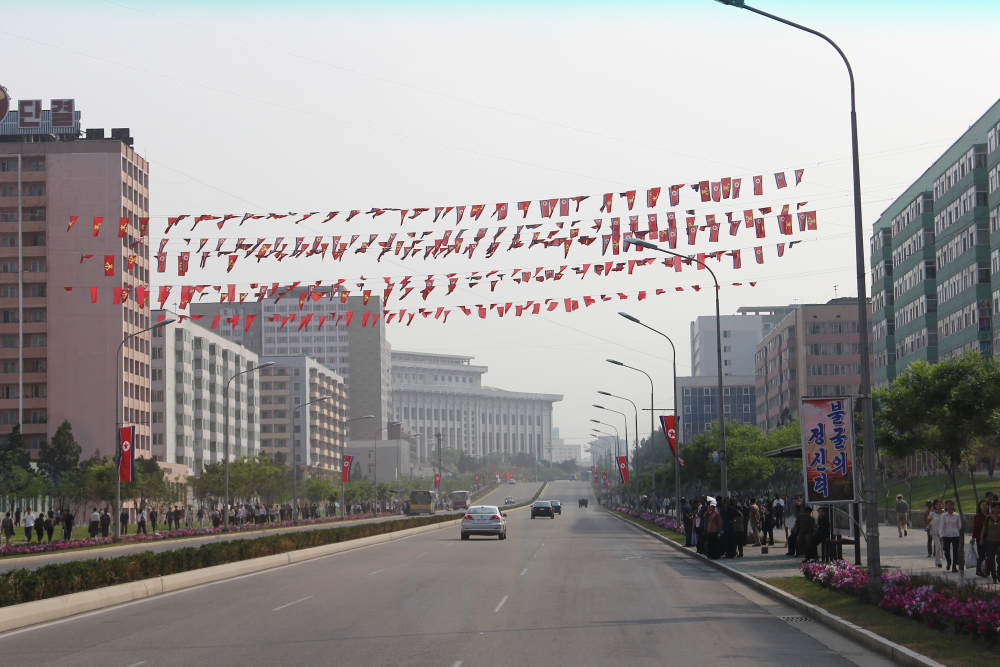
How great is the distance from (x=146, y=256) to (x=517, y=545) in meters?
72.0

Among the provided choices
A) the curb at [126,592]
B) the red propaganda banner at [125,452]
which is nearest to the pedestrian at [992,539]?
the curb at [126,592]

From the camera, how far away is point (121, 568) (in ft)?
68.2

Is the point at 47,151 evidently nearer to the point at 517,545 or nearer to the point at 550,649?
the point at 517,545

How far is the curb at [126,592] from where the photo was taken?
640 inches

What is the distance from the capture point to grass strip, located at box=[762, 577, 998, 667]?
37.3ft

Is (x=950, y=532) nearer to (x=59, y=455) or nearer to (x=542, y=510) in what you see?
(x=542, y=510)

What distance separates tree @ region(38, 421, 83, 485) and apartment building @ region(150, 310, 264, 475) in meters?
16.7

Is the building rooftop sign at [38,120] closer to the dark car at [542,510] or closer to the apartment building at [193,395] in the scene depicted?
the apartment building at [193,395]

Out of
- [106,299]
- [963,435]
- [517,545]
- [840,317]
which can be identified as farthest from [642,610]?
[840,317]

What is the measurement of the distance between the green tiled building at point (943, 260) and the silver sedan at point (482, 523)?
27.7m

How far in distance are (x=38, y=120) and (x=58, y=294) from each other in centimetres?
1596

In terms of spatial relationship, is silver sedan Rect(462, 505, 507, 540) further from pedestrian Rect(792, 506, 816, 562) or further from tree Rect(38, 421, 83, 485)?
tree Rect(38, 421, 83, 485)

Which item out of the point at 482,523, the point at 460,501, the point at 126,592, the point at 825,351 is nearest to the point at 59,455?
the point at 460,501

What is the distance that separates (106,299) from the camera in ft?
311
